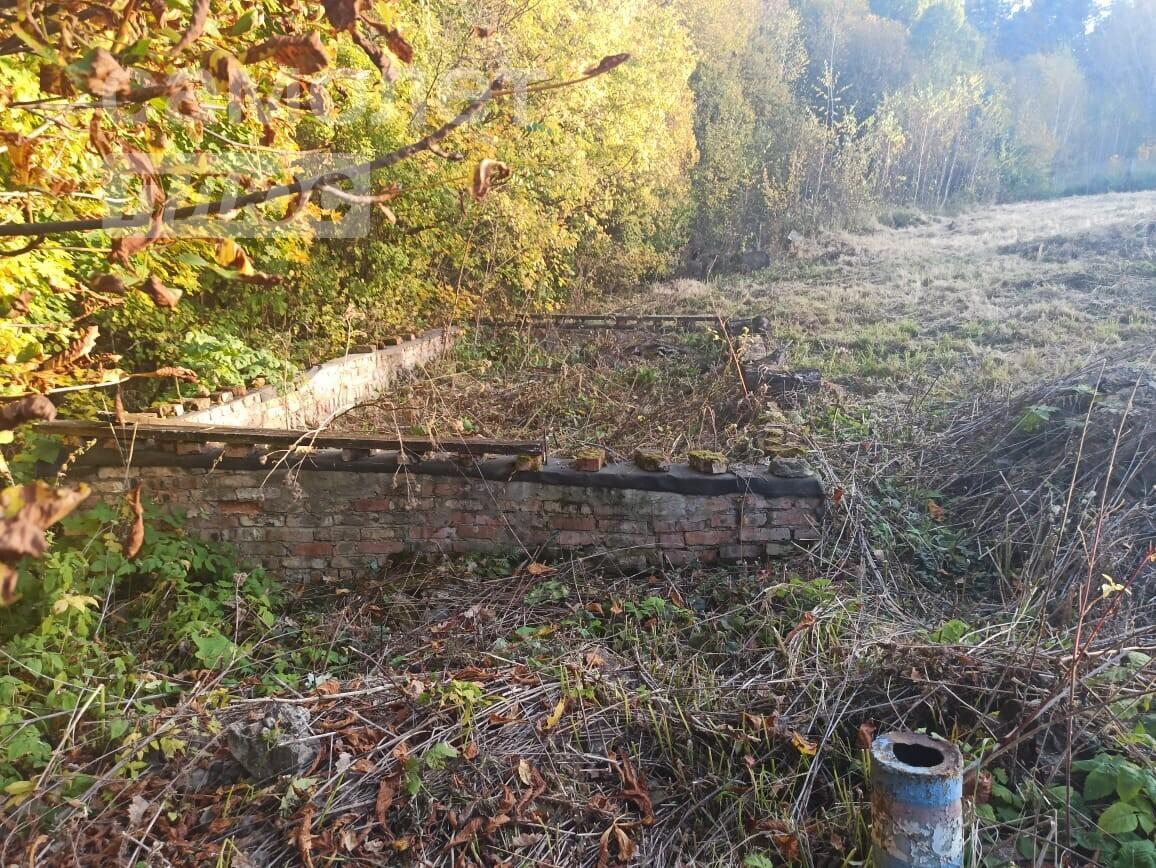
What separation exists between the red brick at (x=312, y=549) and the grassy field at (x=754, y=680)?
1.06 feet

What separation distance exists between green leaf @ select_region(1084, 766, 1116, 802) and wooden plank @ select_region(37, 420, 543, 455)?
3010 mm

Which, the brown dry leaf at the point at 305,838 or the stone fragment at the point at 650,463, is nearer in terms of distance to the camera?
the brown dry leaf at the point at 305,838

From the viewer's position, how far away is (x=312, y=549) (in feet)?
14.6

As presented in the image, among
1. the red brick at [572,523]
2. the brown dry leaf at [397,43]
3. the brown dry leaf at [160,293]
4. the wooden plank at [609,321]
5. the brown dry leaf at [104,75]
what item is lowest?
the red brick at [572,523]

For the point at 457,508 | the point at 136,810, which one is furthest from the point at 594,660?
the point at 136,810

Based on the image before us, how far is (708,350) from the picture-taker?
930 cm

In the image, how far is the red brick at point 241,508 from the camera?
441 centimetres

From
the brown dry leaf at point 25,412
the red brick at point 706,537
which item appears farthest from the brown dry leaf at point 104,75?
the red brick at point 706,537

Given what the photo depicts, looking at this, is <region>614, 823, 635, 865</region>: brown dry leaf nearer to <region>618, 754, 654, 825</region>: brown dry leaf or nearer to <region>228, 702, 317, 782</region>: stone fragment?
<region>618, 754, 654, 825</region>: brown dry leaf

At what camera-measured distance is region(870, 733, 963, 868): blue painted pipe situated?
6.08 feet

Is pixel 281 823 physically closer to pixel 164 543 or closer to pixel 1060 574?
pixel 164 543

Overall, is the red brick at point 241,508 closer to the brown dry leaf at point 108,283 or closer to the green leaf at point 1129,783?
the brown dry leaf at point 108,283

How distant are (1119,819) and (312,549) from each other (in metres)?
4.24

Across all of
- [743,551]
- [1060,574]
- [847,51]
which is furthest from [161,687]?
[847,51]
